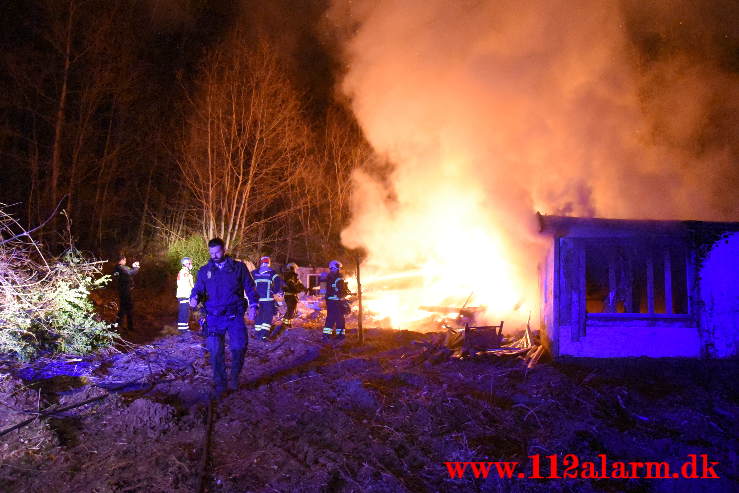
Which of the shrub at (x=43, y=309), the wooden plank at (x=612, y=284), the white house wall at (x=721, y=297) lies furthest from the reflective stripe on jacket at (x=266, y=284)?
the white house wall at (x=721, y=297)

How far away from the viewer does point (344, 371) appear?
734cm

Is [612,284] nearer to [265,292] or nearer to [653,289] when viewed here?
[653,289]

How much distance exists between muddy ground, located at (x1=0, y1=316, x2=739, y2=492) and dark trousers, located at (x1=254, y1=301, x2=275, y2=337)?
59.9 inches

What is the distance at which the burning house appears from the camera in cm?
787

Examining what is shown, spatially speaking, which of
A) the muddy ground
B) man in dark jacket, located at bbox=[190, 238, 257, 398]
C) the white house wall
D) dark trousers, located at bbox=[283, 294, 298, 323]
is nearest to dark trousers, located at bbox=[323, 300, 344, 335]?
the muddy ground

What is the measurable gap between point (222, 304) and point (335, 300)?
4.08 m

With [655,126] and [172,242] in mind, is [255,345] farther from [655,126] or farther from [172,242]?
[655,126]

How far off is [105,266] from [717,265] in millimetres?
17242

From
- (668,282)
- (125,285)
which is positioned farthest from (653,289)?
(125,285)

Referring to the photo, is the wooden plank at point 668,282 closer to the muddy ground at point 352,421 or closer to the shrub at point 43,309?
the muddy ground at point 352,421

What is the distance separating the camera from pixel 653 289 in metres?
8.09

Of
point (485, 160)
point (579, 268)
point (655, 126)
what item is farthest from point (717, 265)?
point (655, 126)

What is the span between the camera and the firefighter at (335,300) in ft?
31.6

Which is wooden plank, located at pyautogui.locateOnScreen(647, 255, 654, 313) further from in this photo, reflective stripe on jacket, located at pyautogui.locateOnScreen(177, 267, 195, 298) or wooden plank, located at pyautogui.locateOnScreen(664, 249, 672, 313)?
reflective stripe on jacket, located at pyautogui.locateOnScreen(177, 267, 195, 298)
